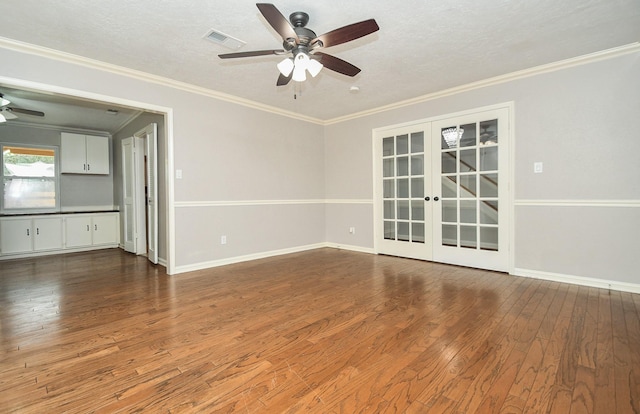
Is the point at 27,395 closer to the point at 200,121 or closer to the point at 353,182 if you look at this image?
the point at 200,121

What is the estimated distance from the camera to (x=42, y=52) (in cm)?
309

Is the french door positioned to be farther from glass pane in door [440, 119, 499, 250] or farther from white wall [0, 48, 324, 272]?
white wall [0, 48, 324, 272]

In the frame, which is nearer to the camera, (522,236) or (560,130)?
(560,130)

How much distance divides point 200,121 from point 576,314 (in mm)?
4959

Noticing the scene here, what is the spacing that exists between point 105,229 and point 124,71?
4.12 meters

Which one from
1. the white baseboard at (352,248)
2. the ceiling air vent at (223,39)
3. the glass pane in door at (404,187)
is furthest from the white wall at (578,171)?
the ceiling air vent at (223,39)

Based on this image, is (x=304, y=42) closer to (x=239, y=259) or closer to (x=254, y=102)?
(x=254, y=102)

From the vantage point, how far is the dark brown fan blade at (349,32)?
2.10 metres

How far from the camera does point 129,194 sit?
5.75 meters

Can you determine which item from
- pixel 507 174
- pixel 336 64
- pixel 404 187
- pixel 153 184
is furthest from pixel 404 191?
pixel 153 184

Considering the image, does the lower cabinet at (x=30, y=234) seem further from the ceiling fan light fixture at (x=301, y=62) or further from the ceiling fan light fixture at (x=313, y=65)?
the ceiling fan light fixture at (x=313, y=65)

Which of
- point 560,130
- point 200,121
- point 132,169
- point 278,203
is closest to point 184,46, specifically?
point 200,121

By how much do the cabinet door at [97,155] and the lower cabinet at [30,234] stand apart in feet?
4.47

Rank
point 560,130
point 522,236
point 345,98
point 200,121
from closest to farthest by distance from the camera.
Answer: point 560,130
point 522,236
point 200,121
point 345,98
